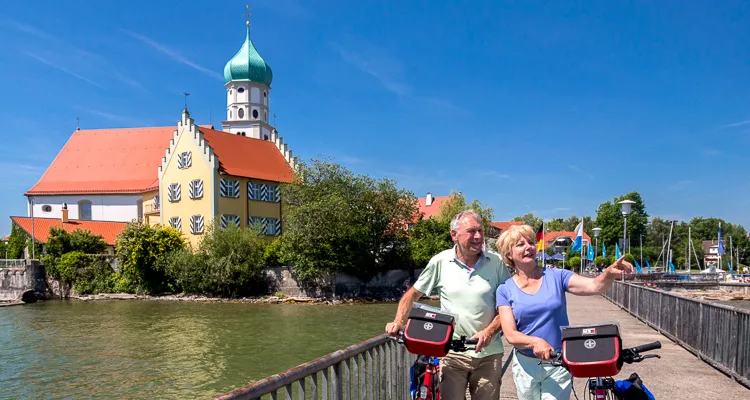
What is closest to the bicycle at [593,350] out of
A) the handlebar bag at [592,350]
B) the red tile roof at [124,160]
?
the handlebar bag at [592,350]

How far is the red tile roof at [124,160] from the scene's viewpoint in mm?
52000

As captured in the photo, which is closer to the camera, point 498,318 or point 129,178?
point 498,318

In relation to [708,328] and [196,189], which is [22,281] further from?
[708,328]

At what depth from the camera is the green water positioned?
16594 mm

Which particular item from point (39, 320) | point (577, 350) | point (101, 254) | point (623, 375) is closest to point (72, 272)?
point (101, 254)

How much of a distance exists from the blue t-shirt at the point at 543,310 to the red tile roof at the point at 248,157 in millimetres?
45259

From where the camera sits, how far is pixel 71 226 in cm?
5262

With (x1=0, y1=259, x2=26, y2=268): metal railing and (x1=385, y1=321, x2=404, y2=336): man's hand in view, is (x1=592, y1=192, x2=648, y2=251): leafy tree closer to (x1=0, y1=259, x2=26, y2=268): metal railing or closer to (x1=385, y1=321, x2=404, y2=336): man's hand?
(x1=0, y1=259, x2=26, y2=268): metal railing

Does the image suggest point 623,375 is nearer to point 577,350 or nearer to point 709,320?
point 709,320

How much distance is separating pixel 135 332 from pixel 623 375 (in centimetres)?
2356

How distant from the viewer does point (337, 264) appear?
4200 cm

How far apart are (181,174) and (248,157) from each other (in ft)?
19.5

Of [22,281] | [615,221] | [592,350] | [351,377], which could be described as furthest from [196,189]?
[615,221]

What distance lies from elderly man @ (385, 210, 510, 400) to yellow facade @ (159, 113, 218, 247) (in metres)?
Answer: 43.4
